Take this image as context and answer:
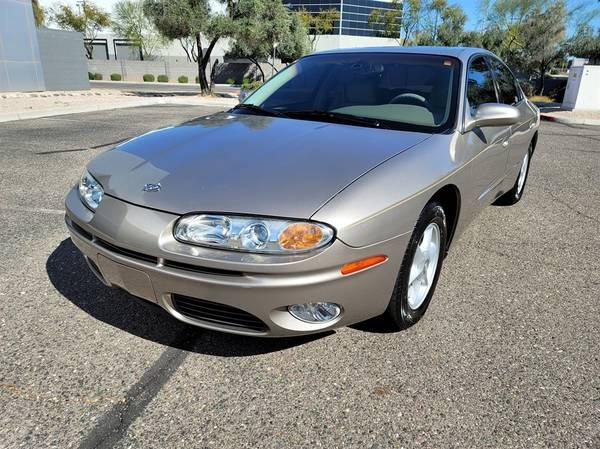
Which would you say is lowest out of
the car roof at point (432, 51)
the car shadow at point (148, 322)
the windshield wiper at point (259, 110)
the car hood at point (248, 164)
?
the car shadow at point (148, 322)

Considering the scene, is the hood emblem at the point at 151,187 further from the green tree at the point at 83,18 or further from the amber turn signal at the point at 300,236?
the green tree at the point at 83,18

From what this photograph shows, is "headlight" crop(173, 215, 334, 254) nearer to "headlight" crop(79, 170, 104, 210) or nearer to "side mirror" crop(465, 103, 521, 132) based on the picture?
"headlight" crop(79, 170, 104, 210)

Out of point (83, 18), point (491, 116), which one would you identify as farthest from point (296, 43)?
point (491, 116)

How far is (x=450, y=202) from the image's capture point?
2789mm

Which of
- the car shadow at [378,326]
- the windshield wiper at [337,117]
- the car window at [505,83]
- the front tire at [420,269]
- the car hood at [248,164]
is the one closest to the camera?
the car hood at [248,164]

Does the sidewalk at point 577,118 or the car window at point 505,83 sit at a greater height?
the car window at point 505,83

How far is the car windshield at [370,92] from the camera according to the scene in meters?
2.86

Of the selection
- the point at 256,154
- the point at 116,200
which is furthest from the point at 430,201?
the point at 116,200

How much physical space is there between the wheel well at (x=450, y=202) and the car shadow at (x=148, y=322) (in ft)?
3.37

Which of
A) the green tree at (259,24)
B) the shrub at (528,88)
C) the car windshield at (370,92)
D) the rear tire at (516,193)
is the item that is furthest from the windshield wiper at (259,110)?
the shrub at (528,88)

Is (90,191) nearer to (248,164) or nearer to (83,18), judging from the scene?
(248,164)

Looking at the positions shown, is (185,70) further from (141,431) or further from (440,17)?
(141,431)

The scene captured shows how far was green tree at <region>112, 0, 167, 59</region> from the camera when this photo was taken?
50.1 metres

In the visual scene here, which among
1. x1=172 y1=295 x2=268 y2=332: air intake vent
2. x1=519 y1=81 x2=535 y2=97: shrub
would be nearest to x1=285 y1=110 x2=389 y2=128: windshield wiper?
x1=172 y1=295 x2=268 y2=332: air intake vent
